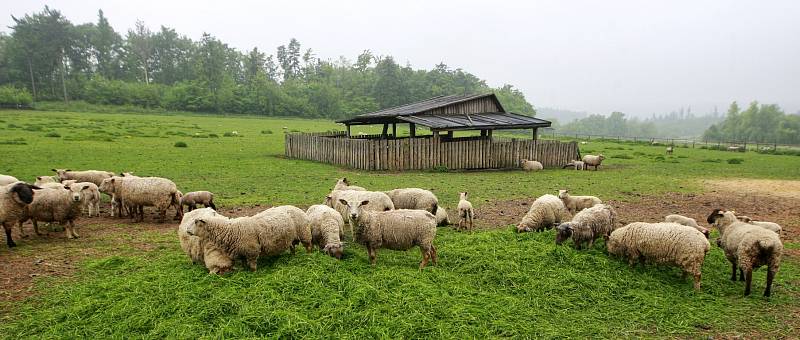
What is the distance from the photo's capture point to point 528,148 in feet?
90.2

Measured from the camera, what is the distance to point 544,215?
1096cm

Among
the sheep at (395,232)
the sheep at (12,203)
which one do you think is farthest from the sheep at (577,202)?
the sheep at (12,203)

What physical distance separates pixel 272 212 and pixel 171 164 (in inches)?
678

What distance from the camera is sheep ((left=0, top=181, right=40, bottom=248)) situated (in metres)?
9.41

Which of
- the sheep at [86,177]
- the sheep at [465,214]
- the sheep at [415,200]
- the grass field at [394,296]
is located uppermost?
the sheep at [86,177]

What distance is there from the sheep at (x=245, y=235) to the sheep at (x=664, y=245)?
6852 mm

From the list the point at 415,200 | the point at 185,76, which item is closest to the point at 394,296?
the point at 415,200

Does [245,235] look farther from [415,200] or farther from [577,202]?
[577,202]

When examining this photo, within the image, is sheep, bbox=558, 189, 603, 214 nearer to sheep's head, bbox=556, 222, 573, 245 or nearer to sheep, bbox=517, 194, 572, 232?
sheep, bbox=517, 194, 572, 232

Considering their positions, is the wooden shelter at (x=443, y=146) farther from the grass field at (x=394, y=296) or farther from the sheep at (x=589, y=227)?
the sheep at (x=589, y=227)

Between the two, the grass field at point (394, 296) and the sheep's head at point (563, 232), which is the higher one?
the sheep's head at point (563, 232)

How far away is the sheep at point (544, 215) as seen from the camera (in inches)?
426

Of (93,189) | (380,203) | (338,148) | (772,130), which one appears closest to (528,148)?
(338,148)

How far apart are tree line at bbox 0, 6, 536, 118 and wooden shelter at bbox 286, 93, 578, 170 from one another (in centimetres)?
6135
